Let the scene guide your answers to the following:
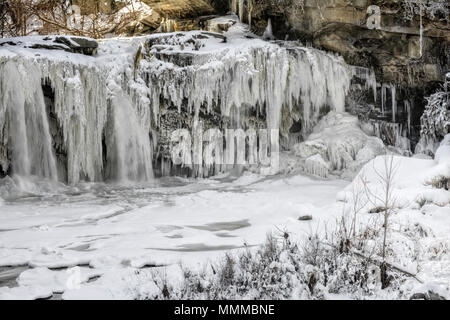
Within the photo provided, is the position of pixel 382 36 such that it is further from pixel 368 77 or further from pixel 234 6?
pixel 234 6

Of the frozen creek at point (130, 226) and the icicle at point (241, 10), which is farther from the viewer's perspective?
the icicle at point (241, 10)

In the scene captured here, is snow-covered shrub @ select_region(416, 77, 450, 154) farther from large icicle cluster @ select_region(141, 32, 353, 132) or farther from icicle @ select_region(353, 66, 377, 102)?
large icicle cluster @ select_region(141, 32, 353, 132)

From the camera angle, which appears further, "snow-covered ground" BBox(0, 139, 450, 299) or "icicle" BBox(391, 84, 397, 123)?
"icicle" BBox(391, 84, 397, 123)

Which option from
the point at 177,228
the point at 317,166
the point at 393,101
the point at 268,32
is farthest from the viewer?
the point at 268,32

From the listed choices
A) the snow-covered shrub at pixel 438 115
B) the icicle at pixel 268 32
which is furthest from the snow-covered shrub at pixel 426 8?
the icicle at pixel 268 32

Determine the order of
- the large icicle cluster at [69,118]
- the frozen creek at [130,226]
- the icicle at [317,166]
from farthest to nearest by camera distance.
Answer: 1. the icicle at [317,166]
2. the large icicle cluster at [69,118]
3. the frozen creek at [130,226]

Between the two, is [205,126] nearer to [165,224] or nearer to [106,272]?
[165,224]

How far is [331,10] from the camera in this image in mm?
11648

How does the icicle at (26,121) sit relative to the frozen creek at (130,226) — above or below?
above

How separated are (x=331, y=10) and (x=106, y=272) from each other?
11.0 metres

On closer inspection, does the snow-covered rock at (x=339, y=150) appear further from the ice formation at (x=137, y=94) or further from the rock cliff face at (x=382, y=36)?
the rock cliff face at (x=382, y=36)

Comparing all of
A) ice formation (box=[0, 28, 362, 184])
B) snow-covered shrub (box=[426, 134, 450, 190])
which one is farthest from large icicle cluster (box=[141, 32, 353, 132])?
snow-covered shrub (box=[426, 134, 450, 190])

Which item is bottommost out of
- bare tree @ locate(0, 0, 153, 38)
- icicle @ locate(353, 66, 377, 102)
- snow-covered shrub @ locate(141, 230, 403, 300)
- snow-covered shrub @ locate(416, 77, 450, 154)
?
snow-covered shrub @ locate(141, 230, 403, 300)

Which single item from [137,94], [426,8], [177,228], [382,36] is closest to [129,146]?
[137,94]
